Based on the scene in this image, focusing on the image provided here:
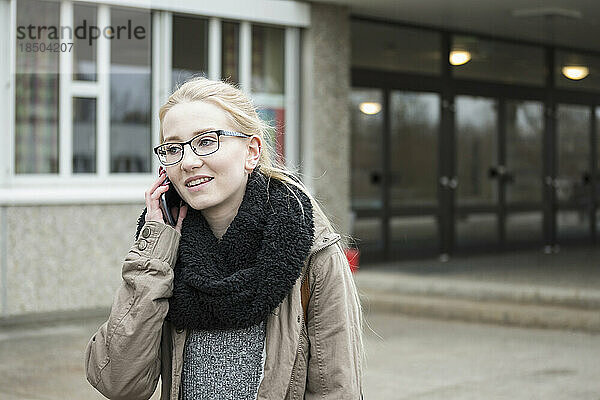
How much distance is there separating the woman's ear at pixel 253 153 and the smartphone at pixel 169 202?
0.20 meters

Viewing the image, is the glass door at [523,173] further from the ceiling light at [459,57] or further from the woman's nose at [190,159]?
the woman's nose at [190,159]

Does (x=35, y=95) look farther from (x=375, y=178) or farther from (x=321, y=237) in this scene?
(x=321, y=237)

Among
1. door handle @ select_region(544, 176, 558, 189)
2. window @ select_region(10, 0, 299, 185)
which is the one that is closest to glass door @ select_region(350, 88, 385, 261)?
window @ select_region(10, 0, 299, 185)

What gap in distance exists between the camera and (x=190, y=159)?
2.27 meters

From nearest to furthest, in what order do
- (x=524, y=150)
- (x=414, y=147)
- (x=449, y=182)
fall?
(x=414, y=147) < (x=449, y=182) < (x=524, y=150)

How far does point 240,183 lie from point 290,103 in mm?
8391

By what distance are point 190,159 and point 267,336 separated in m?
0.44

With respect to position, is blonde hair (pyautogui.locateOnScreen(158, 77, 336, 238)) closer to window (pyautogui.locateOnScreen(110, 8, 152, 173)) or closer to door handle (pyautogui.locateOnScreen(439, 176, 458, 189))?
window (pyautogui.locateOnScreen(110, 8, 152, 173))

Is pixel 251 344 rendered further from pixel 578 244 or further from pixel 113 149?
pixel 578 244

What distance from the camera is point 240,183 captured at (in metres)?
2.35

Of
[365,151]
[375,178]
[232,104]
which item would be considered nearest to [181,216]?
[232,104]

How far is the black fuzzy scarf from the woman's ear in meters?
0.04

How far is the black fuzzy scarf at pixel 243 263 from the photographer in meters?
2.26

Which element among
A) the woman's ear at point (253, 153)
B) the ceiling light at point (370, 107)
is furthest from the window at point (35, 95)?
the woman's ear at point (253, 153)
